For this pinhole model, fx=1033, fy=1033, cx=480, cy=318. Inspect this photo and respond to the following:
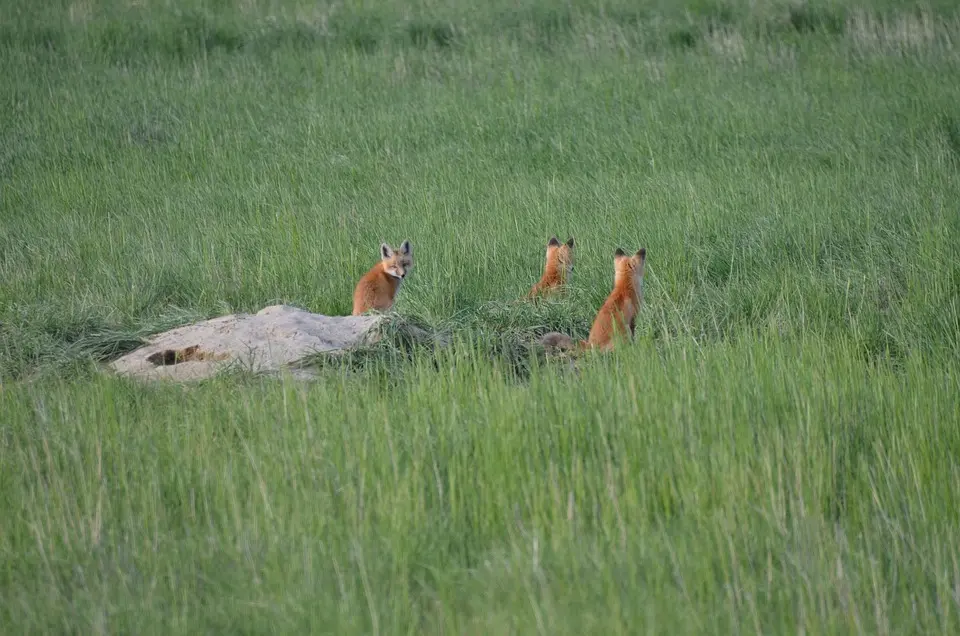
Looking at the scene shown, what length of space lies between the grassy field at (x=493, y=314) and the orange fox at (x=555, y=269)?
0.31 meters

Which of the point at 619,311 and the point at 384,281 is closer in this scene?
the point at 619,311

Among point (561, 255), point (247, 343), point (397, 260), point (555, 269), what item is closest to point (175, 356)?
point (247, 343)

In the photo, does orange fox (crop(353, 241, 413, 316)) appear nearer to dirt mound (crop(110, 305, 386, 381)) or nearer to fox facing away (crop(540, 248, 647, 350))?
dirt mound (crop(110, 305, 386, 381))

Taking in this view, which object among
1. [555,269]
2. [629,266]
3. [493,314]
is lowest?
[493,314]

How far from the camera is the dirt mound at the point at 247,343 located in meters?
6.39

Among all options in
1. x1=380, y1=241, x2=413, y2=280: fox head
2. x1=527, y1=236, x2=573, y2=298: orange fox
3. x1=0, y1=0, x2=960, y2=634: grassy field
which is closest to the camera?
x1=0, y1=0, x2=960, y2=634: grassy field

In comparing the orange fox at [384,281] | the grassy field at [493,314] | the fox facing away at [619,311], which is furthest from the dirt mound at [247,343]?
the fox facing away at [619,311]

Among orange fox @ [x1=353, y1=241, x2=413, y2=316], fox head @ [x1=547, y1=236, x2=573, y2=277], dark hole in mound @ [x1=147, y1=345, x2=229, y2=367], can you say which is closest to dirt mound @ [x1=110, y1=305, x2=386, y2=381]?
dark hole in mound @ [x1=147, y1=345, x2=229, y2=367]

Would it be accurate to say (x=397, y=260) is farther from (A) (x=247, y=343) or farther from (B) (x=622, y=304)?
(A) (x=247, y=343)

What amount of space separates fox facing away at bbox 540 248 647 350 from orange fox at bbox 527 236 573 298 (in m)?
0.84

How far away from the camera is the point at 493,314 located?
7562 mm

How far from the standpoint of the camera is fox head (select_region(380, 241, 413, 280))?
872 centimetres

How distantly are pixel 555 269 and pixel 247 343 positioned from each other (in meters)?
2.99

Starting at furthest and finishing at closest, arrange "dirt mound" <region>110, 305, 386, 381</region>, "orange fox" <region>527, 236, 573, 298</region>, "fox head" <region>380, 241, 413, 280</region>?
"fox head" <region>380, 241, 413, 280</region>
"orange fox" <region>527, 236, 573, 298</region>
"dirt mound" <region>110, 305, 386, 381</region>
